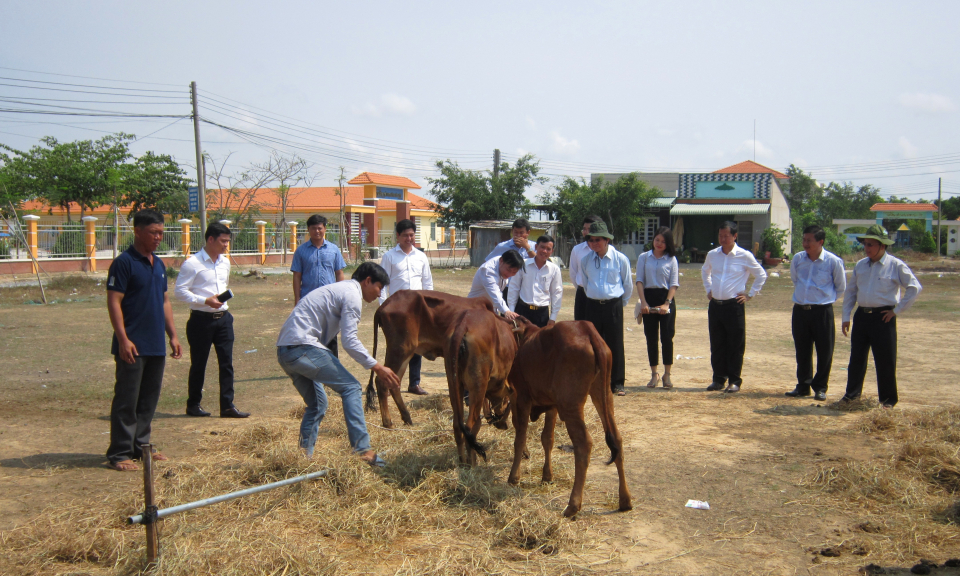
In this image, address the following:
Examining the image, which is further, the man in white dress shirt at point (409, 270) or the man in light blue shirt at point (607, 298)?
the man in white dress shirt at point (409, 270)

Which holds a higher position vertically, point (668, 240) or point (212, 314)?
point (668, 240)

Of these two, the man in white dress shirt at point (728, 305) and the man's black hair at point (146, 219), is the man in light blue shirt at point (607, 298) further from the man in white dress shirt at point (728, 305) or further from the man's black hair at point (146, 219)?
the man's black hair at point (146, 219)

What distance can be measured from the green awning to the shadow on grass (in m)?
33.3

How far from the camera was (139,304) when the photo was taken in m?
5.69

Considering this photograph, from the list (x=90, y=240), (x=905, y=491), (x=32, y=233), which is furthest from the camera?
(x=90, y=240)

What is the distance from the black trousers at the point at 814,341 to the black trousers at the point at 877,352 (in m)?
0.28

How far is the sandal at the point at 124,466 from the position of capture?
5.45 meters

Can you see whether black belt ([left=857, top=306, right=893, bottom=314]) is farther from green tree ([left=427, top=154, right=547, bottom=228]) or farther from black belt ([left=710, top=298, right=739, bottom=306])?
green tree ([left=427, top=154, right=547, bottom=228])

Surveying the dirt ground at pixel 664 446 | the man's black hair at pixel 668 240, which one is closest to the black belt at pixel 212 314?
the dirt ground at pixel 664 446

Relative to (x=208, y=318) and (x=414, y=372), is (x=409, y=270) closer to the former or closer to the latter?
(x=414, y=372)

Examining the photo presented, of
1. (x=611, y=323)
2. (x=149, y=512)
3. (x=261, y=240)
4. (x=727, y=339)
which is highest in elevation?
(x=261, y=240)

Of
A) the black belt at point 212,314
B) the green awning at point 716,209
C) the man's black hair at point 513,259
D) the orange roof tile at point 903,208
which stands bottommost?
the black belt at point 212,314

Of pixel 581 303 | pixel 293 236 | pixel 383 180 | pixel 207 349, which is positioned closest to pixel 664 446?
pixel 581 303

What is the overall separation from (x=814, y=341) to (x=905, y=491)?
3.59 metres
